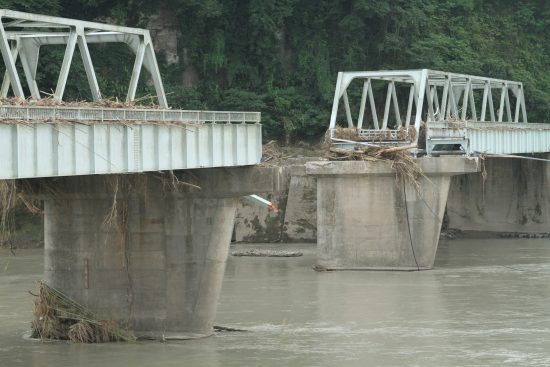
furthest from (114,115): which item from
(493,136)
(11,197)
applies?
(493,136)

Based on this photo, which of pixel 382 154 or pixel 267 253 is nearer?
pixel 382 154

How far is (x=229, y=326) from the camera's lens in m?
32.4

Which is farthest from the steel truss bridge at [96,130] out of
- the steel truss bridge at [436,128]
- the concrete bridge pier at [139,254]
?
the steel truss bridge at [436,128]

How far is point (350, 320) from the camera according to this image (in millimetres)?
33719

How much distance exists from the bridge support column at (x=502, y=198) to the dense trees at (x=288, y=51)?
10783 mm

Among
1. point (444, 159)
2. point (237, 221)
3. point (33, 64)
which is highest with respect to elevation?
point (33, 64)

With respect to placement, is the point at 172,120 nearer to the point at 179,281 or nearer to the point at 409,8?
the point at 179,281

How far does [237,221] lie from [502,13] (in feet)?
102

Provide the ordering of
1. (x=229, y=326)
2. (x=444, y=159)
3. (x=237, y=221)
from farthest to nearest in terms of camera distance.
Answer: (x=237, y=221) → (x=444, y=159) → (x=229, y=326)

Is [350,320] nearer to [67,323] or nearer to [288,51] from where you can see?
[67,323]

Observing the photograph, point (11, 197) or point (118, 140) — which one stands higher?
point (118, 140)

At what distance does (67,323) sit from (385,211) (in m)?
18.0

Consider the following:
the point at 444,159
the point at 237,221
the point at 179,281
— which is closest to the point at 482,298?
the point at 444,159

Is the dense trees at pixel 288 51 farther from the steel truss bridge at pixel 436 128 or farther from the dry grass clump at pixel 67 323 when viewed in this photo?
the dry grass clump at pixel 67 323
